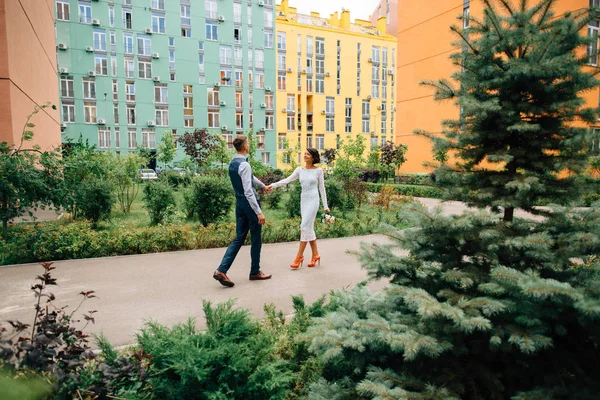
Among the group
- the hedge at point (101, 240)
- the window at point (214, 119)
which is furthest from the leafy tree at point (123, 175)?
the window at point (214, 119)

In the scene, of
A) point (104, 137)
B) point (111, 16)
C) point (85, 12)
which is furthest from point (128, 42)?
point (104, 137)

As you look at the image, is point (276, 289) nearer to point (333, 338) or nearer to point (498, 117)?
point (333, 338)

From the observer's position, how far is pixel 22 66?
40.0 feet

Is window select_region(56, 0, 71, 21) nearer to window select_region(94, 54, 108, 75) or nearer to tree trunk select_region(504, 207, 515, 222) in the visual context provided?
window select_region(94, 54, 108, 75)

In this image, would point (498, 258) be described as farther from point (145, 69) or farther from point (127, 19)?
point (127, 19)

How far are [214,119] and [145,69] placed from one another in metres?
9.50

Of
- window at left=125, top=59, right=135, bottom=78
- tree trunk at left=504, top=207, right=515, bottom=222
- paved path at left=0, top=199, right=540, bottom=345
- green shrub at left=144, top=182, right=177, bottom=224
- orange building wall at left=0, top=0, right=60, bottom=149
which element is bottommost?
paved path at left=0, top=199, right=540, bottom=345

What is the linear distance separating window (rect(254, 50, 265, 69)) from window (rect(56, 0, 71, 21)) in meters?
21.0

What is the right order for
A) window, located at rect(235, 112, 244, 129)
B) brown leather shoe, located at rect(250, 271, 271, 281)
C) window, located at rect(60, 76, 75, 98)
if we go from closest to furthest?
brown leather shoe, located at rect(250, 271, 271, 281) < window, located at rect(60, 76, 75, 98) < window, located at rect(235, 112, 244, 129)

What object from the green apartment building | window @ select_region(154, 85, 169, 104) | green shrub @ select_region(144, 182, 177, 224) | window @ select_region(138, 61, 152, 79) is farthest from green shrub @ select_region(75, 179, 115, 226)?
window @ select_region(138, 61, 152, 79)

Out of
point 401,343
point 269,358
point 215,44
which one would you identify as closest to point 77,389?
point 269,358

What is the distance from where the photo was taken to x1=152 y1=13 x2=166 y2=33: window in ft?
149

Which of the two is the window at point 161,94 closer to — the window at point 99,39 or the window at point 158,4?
the window at point 99,39

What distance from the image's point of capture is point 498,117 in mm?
2539
